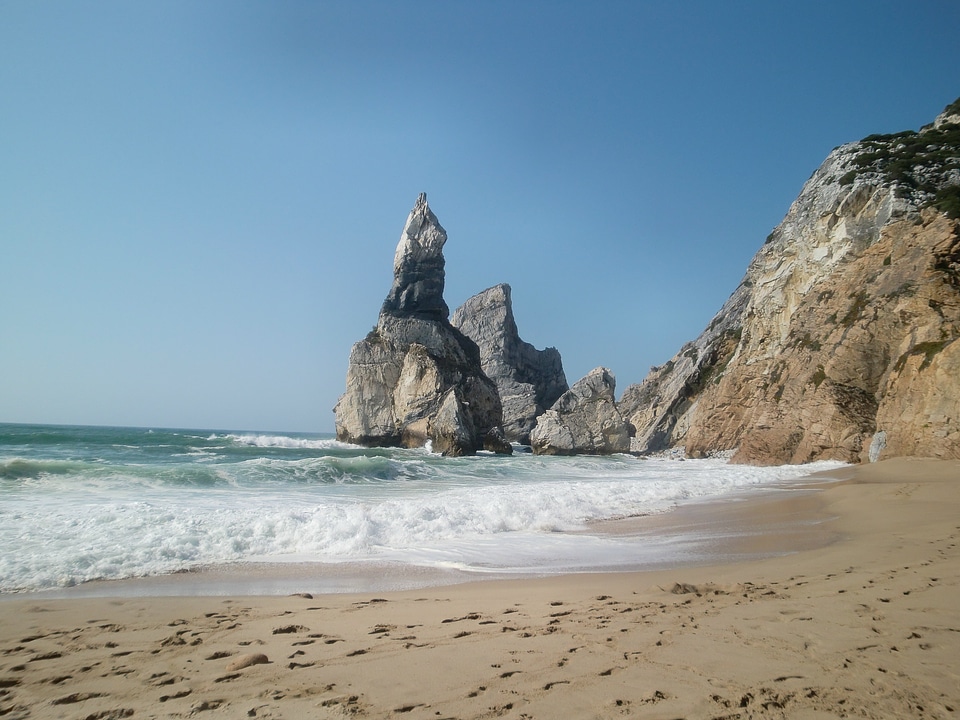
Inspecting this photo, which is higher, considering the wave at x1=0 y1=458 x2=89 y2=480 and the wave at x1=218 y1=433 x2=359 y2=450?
the wave at x1=0 y1=458 x2=89 y2=480

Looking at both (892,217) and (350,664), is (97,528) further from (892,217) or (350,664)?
(892,217)

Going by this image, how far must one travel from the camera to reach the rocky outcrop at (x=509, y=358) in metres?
62.6

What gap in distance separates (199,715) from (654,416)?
46279 mm

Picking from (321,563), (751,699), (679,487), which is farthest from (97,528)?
(679,487)

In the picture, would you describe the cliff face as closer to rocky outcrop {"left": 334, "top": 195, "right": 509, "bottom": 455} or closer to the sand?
rocky outcrop {"left": 334, "top": 195, "right": 509, "bottom": 455}

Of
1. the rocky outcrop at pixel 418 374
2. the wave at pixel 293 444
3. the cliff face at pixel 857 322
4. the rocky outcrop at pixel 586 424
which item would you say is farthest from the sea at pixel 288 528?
the rocky outcrop at pixel 586 424

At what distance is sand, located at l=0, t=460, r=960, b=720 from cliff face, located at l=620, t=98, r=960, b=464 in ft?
49.7

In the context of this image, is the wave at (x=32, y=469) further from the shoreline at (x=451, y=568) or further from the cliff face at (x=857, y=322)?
the cliff face at (x=857, y=322)

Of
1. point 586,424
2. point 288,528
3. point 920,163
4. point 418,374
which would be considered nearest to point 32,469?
point 288,528

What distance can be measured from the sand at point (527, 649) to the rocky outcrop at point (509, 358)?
56.6 m

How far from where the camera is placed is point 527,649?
322 cm

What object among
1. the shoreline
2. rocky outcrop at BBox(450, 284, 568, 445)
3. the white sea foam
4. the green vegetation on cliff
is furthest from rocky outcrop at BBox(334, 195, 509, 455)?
the shoreline

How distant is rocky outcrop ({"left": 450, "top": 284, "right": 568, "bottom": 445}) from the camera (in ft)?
205

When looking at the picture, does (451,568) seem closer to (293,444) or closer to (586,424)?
(586,424)
